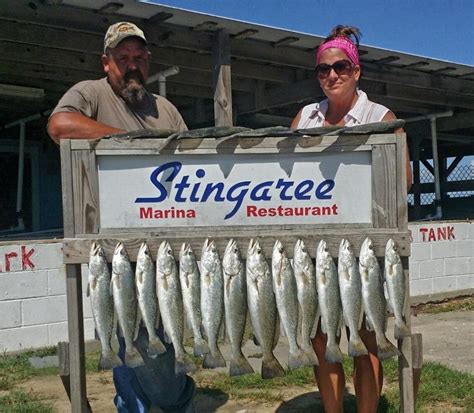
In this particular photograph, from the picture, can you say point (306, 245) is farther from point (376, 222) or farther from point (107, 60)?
point (107, 60)

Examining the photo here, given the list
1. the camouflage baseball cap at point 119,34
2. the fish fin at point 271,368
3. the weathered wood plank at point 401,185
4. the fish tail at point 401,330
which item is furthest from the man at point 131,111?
the weathered wood plank at point 401,185

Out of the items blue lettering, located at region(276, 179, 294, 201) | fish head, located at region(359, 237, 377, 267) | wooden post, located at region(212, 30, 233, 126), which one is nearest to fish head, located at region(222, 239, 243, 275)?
blue lettering, located at region(276, 179, 294, 201)

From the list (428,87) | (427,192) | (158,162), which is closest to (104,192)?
(158,162)

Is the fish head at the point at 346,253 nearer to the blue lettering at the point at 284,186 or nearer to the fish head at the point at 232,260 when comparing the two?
the blue lettering at the point at 284,186

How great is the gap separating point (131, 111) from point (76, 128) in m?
0.54

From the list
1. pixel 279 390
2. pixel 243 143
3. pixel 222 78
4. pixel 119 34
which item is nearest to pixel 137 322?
pixel 243 143

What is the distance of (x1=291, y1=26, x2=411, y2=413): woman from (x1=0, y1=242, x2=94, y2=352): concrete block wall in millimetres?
3437

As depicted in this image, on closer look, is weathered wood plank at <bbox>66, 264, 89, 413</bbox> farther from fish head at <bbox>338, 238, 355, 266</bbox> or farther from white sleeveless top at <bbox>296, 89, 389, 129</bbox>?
white sleeveless top at <bbox>296, 89, 389, 129</bbox>

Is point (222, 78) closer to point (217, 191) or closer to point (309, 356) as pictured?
point (217, 191)

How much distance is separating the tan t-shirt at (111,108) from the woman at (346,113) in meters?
0.93

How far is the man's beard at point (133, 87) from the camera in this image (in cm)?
336

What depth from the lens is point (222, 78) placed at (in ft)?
22.5

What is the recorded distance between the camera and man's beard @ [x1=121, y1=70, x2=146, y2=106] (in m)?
3.36

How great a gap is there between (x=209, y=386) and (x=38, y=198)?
7.75 m
